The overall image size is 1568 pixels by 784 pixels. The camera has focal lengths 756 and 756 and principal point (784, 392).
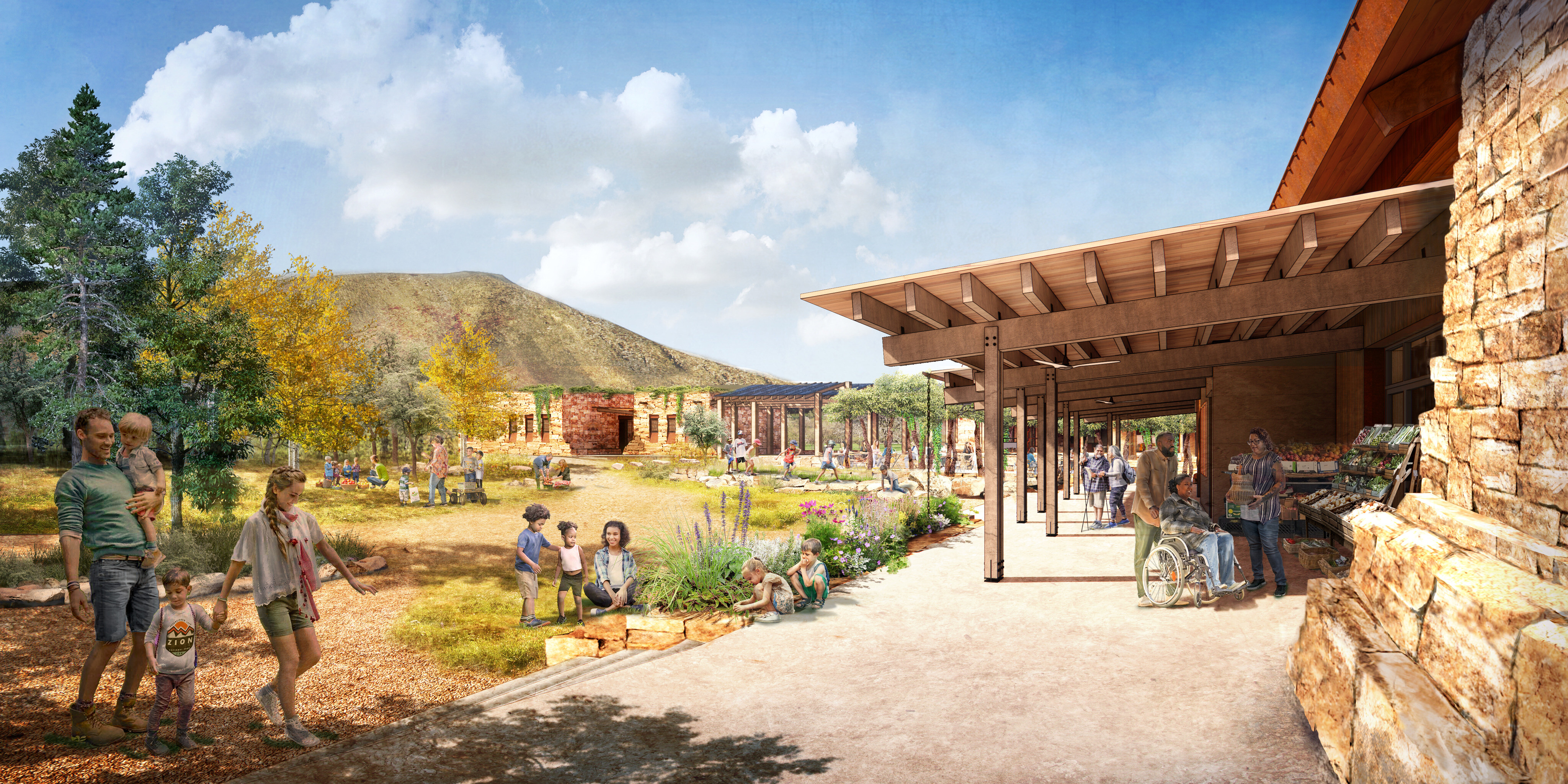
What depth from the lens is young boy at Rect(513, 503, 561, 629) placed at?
6.50m

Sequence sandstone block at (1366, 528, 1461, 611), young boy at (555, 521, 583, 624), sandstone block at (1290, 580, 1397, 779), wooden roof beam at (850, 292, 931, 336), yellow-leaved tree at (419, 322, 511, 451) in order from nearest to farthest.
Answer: sandstone block at (1366, 528, 1461, 611) < sandstone block at (1290, 580, 1397, 779) < wooden roof beam at (850, 292, 931, 336) < young boy at (555, 521, 583, 624) < yellow-leaved tree at (419, 322, 511, 451)

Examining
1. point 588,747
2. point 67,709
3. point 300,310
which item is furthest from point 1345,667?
point 300,310

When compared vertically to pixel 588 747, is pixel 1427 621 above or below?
above

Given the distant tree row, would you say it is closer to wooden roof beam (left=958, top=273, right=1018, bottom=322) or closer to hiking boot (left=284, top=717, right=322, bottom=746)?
hiking boot (left=284, top=717, right=322, bottom=746)

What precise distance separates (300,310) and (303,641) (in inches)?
565

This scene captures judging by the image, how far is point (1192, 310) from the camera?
618cm

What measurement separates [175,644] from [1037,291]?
19.6 ft

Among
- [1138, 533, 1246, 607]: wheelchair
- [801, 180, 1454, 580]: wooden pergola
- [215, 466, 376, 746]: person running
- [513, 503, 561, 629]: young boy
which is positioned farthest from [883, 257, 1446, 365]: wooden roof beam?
[215, 466, 376, 746]: person running

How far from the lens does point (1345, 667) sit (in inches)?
117

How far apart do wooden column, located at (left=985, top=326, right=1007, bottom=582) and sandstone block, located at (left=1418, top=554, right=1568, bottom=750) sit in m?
4.44

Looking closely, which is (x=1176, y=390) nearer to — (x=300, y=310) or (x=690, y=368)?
(x=300, y=310)

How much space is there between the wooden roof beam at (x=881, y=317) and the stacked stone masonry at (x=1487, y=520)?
3.82m

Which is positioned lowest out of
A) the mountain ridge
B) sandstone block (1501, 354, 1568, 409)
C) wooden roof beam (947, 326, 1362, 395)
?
sandstone block (1501, 354, 1568, 409)

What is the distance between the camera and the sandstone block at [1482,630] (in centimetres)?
213
